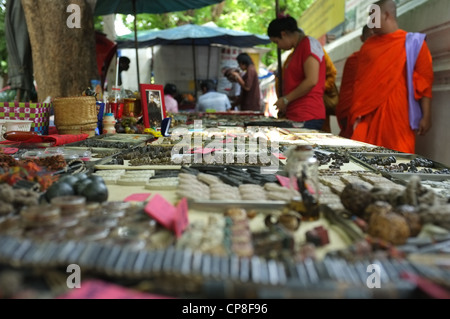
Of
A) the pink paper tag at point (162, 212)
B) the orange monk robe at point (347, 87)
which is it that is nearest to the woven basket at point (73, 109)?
the pink paper tag at point (162, 212)

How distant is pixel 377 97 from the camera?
3.90m

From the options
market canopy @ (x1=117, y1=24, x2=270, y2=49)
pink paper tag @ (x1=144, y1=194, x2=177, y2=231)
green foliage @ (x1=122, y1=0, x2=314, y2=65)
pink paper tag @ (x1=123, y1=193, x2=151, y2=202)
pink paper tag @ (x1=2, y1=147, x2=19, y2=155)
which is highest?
green foliage @ (x1=122, y1=0, x2=314, y2=65)

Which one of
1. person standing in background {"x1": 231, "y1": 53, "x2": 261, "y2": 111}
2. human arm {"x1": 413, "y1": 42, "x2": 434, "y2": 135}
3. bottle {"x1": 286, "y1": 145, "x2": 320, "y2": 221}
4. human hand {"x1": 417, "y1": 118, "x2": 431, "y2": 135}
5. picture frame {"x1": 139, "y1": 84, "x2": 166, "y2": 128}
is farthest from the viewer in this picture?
person standing in background {"x1": 231, "y1": 53, "x2": 261, "y2": 111}

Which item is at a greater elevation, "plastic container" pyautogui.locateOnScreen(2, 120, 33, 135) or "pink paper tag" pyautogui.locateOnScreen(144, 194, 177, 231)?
"plastic container" pyautogui.locateOnScreen(2, 120, 33, 135)

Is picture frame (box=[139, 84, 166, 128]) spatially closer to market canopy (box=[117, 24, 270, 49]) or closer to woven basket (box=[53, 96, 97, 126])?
woven basket (box=[53, 96, 97, 126])

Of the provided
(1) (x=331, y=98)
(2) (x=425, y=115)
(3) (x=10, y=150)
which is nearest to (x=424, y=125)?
(2) (x=425, y=115)

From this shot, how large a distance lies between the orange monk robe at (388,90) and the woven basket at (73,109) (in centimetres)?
278

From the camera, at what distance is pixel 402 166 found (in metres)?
2.10

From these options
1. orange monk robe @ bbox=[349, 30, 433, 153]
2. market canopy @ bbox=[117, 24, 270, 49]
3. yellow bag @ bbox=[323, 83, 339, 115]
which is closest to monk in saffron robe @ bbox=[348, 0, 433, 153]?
orange monk robe @ bbox=[349, 30, 433, 153]

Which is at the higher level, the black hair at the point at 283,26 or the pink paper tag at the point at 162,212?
the black hair at the point at 283,26

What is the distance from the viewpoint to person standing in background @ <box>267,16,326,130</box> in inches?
153

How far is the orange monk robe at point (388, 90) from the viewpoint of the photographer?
12.1 ft

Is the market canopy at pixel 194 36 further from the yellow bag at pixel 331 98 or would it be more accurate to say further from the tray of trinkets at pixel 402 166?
the tray of trinkets at pixel 402 166

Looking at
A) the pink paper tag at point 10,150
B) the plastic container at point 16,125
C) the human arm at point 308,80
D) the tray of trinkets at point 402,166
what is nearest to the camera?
the tray of trinkets at point 402,166
